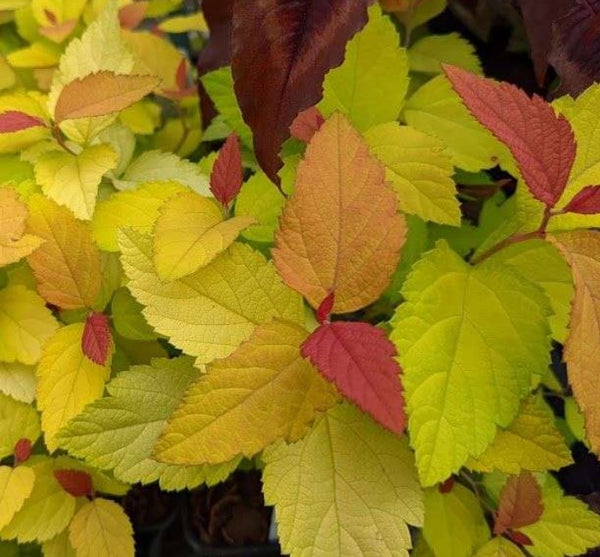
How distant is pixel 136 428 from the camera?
1.40 feet

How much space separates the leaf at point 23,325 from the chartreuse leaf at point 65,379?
0.02 meters

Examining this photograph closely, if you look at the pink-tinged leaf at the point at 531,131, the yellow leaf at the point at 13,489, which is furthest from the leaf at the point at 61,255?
the pink-tinged leaf at the point at 531,131

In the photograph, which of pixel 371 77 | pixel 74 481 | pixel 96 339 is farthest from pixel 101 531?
pixel 371 77

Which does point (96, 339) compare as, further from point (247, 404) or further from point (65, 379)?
point (247, 404)

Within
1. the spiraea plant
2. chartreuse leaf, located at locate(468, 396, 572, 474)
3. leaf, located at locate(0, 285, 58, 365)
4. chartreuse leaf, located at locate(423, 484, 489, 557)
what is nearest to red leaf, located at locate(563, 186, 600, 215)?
the spiraea plant

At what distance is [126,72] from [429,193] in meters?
0.26

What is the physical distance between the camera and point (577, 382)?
0.34 metres

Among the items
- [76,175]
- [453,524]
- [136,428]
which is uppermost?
[76,175]

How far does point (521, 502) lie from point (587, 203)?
204 mm

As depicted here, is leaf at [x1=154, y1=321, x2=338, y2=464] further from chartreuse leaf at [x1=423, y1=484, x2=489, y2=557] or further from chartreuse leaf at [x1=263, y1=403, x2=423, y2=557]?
chartreuse leaf at [x1=423, y1=484, x2=489, y2=557]

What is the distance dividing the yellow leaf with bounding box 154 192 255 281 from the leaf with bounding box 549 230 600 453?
184mm

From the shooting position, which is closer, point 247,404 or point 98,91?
point 247,404

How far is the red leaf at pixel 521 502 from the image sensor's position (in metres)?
0.45

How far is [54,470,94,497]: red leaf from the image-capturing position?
0.47 metres
